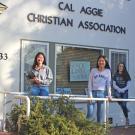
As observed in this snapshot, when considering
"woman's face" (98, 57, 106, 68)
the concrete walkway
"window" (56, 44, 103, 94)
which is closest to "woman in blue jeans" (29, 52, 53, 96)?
"woman's face" (98, 57, 106, 68)

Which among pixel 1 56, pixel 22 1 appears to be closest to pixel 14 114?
pixel 1 56

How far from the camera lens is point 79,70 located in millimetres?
13594

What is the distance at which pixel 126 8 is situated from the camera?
14.7 meters

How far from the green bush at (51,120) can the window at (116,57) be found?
19.3 ft

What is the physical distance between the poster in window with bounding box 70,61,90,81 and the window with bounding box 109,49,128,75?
36.6 inches

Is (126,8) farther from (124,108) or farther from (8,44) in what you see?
(8,44)

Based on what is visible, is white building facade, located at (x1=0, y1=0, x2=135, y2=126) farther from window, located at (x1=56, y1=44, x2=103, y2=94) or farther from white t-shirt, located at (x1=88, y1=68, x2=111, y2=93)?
white t-shirt, located at (x1=88, y1=68, x2=111, y2=93)

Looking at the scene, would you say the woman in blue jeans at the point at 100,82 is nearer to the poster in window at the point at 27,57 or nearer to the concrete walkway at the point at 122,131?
the concrete walkway at the point at 122,131

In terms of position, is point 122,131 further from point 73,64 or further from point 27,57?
point 27,57

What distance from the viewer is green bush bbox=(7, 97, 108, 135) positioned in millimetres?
8040

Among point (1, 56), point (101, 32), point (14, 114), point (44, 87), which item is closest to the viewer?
point (14, 114)

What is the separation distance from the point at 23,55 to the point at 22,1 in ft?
4.54

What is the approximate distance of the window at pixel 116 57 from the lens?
1441cm

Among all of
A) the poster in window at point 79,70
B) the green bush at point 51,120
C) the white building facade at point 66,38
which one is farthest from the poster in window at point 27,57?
the green bush at point 51,120
